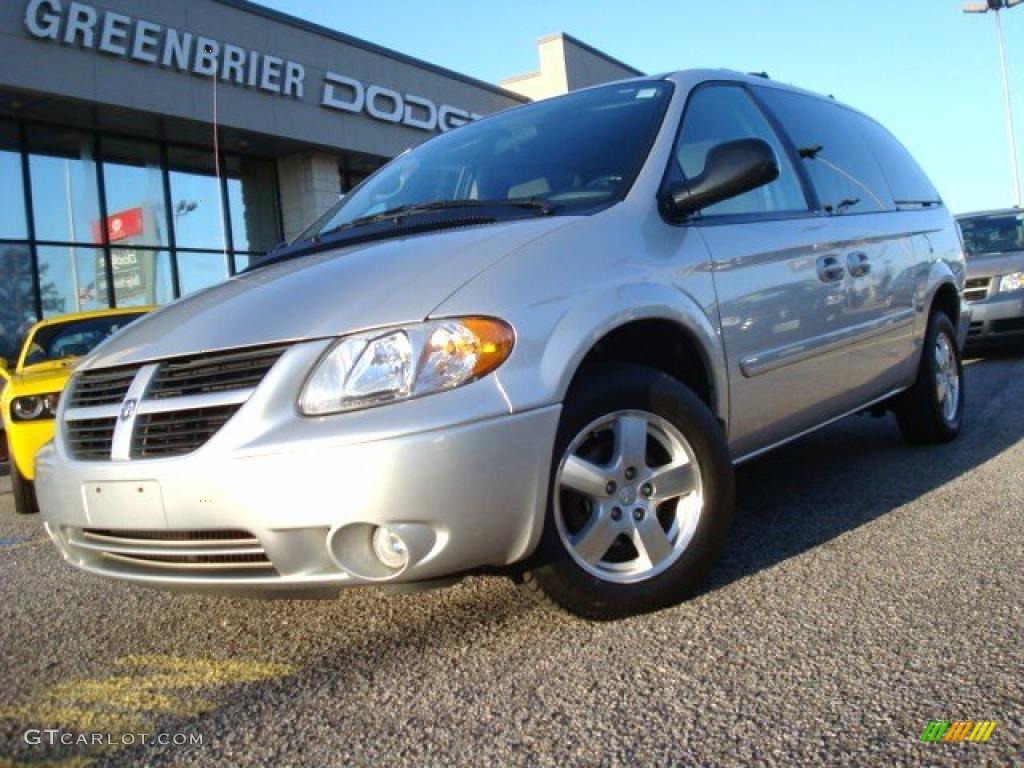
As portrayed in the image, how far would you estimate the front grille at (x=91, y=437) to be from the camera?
2564mm

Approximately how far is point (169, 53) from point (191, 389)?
478 inches

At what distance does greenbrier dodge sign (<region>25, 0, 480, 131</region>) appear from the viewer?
11.8 meters

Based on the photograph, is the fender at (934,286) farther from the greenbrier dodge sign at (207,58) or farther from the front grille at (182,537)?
the greenbrier dodge sign at (207,58)

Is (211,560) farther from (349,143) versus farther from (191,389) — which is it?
(349,143)

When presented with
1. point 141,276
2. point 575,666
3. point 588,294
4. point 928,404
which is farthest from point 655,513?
point 141,276

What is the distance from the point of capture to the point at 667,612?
2705 millimetres

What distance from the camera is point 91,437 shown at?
2.64 meters

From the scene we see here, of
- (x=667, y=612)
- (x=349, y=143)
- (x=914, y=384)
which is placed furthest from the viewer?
(x=349, y=143)

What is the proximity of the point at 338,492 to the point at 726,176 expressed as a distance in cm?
165

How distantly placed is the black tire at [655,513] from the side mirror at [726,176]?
64 cm

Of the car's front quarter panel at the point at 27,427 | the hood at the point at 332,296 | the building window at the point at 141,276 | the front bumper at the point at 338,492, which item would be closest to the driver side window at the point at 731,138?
the hood at the point at 332,296

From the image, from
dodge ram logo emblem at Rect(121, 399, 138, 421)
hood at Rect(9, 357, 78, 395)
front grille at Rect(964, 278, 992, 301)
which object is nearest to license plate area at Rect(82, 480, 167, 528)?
dodge ram logo emblem at Rect(121, 399, 138, 421)

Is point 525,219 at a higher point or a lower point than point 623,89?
lower


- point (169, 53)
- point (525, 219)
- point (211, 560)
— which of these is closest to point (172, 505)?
point (211, 560)
